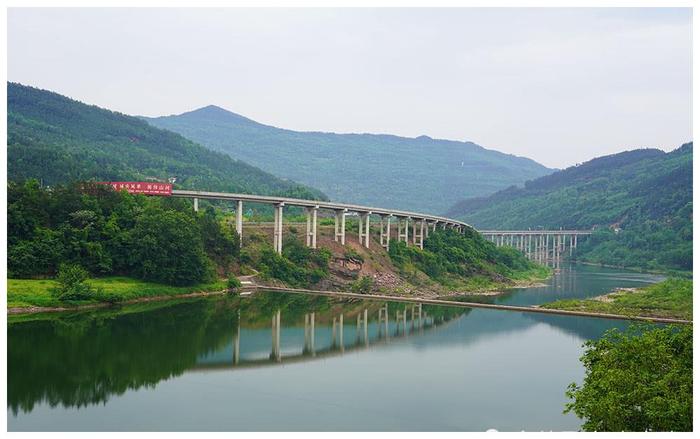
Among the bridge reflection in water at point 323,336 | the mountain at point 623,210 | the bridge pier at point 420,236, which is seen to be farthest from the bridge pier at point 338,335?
the mountain at point 623,210

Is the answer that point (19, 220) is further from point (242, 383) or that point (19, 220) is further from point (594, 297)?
point (594, 297)

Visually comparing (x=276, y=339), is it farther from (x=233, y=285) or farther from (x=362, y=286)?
(x=362, y=286)

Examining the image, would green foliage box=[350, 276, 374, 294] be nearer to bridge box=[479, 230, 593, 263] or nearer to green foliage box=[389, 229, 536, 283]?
green foliage box=[389, 229, 536, 283]

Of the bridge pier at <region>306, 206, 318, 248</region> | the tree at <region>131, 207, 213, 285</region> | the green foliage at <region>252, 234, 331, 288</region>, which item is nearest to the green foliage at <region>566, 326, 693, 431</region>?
the tree at <region>131, 207, 213, 285</region>

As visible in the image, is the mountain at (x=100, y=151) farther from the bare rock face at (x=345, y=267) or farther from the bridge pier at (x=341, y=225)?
the bare rock face at (x=345, y=267)

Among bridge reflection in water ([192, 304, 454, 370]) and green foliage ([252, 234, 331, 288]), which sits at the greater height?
green foliage ([252, 234, 331, 288])
